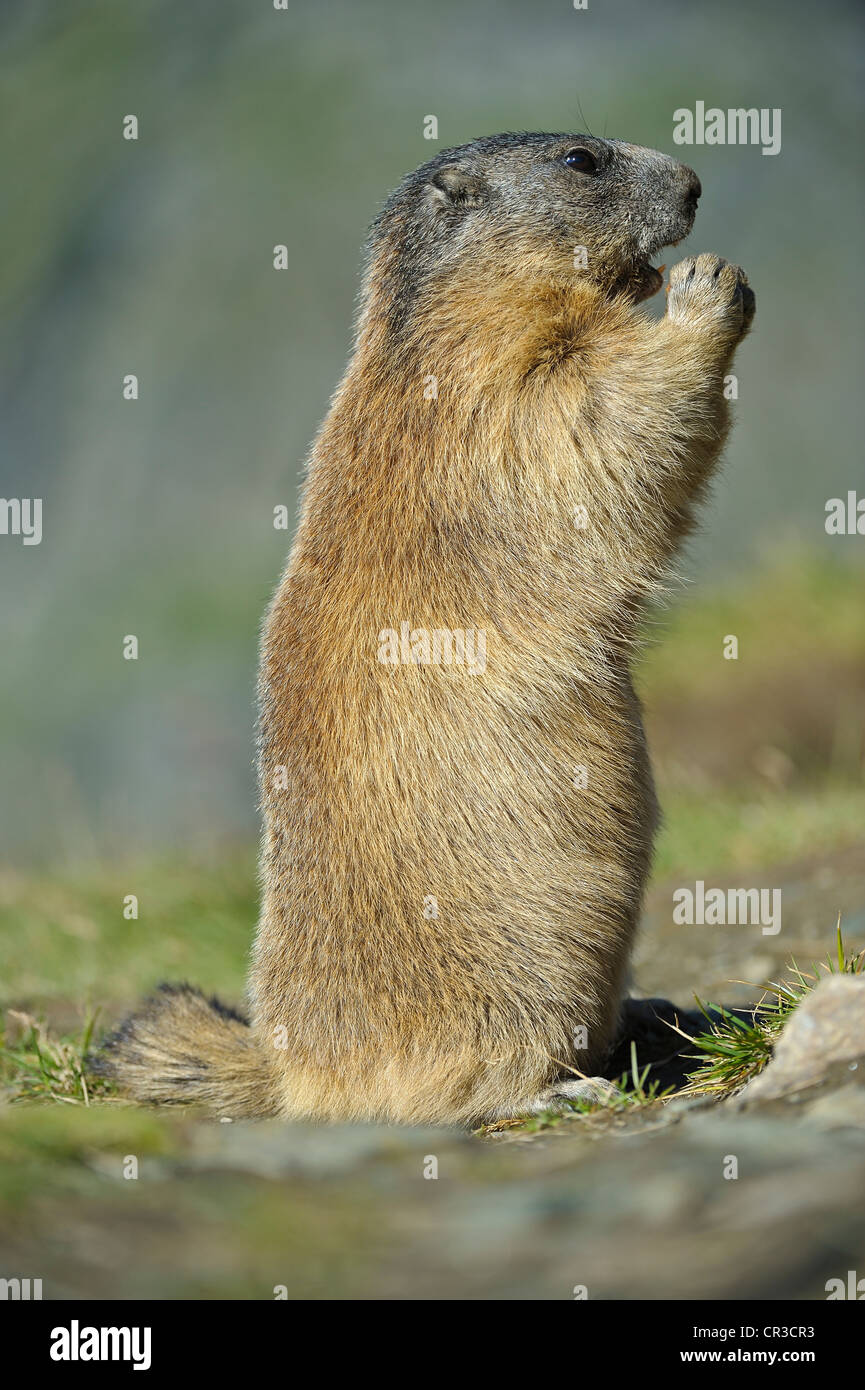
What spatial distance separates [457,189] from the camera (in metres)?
6.62

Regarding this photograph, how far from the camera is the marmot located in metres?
5.63

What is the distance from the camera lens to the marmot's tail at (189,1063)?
6.25m

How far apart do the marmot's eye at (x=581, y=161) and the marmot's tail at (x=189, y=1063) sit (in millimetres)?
4496

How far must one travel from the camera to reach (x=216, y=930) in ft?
35.8

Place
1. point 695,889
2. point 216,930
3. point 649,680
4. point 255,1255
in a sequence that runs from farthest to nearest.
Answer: point 649,680 → point 216,930 → point 695,889 → point 255,1255

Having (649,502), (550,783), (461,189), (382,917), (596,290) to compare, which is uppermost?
(461,189)

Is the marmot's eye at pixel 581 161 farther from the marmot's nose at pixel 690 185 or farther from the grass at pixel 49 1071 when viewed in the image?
the grass at pixel 49 1071

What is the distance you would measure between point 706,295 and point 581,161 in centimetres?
108

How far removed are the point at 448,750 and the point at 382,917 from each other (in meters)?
0.74

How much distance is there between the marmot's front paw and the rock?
3.09 meters

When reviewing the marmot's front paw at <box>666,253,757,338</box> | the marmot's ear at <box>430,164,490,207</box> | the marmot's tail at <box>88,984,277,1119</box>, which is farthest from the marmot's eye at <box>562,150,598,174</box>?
the marmot's tail at <box>88,984,277,1119</box>

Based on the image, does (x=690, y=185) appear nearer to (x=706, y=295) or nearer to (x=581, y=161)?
(x=581, y=161)

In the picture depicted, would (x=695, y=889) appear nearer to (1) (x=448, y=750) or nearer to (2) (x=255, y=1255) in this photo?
(1) (x=448, y=750)
